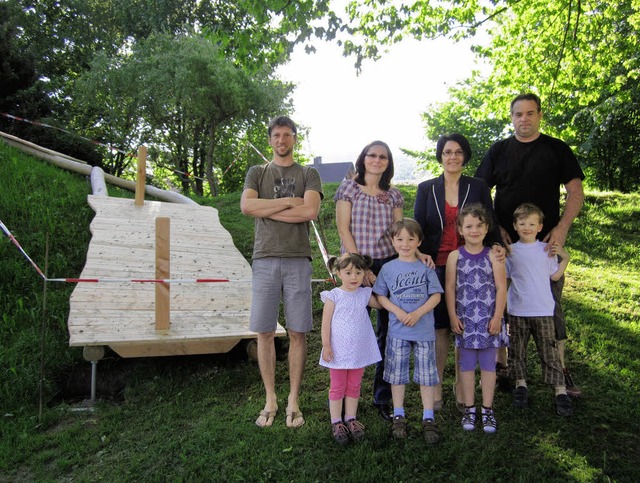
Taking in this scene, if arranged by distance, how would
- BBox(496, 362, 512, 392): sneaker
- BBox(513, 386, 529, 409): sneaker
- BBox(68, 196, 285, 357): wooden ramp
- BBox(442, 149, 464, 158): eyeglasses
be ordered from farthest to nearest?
BBox(68, 196, 285, 357): wooden ramp
BBox(496, 362, 512, 392): sneaker
BBox(513, 386, 529, 409): sneaker
BBox(442, 149, 464, 158): eyeglasses

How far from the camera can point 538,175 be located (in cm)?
373

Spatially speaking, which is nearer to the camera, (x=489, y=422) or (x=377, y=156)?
(x=489, y=422)

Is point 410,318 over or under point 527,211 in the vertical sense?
under

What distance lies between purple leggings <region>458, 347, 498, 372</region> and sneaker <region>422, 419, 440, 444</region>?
17.2 inches

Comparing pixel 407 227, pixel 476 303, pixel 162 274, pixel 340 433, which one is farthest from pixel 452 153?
pixel 162 274

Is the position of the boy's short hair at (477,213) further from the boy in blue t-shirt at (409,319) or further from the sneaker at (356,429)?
the sneaker at (356,429)

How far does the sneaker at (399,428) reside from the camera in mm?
3258

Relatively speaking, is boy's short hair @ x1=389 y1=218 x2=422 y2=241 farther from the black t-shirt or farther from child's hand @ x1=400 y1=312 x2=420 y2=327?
the black t-shirt

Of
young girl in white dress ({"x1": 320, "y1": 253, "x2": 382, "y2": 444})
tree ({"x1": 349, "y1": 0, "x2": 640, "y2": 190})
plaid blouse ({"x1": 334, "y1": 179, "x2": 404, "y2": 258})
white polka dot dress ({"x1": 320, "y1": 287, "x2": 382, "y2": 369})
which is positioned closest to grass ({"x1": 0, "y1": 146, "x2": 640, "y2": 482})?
young girl in white dress ({"x1": 320, "y1": 253, "x2": 382, "y2": 444})

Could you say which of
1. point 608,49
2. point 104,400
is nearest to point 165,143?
point 608,49

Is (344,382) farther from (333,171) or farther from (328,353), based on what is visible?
(333,171)

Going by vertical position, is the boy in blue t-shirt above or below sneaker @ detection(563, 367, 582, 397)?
above

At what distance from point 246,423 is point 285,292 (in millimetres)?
1031

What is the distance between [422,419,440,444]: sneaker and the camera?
319 cm
